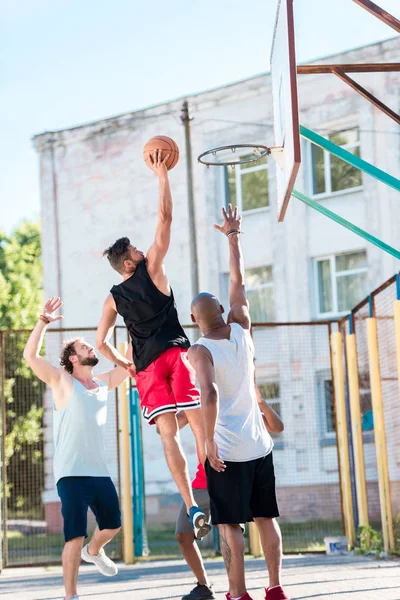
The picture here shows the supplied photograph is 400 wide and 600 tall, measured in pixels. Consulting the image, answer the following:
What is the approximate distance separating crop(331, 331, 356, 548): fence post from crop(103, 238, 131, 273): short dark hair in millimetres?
6435

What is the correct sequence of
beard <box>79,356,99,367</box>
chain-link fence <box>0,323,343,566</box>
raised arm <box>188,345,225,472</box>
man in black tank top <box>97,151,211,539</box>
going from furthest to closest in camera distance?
1. chain-link fence <box>0,323,343,566</box>
2. beard <box>79,356,99,367</box>
3. man in black tank top <box>97,151,211,539</box>
4. raised arm <box>188,345,225,472</box>

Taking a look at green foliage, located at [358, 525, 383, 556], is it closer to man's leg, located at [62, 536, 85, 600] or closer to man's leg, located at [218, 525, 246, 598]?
man's leg, located at [62, 536, 85, 600]

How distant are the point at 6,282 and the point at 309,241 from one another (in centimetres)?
1774

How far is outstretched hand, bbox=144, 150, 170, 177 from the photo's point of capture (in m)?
7.08

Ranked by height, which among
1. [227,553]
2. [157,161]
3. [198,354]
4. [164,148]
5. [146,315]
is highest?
[164,148]

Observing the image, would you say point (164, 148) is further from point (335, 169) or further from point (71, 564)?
point (335, 169)

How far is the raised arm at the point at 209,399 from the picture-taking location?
5.94 m

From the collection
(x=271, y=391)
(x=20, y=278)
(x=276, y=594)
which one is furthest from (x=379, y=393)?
(x=20, y=278)

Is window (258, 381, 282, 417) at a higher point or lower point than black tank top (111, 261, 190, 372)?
lower

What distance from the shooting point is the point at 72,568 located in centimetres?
686

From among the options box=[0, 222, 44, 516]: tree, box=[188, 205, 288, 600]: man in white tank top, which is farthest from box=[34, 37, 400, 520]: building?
box=[188, 205, 288, 600]: man in white tank top

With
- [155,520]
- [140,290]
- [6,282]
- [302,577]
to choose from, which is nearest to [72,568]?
[140,290]

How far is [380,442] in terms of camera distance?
1143 centimetres

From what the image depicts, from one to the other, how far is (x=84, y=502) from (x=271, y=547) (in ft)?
5.35
